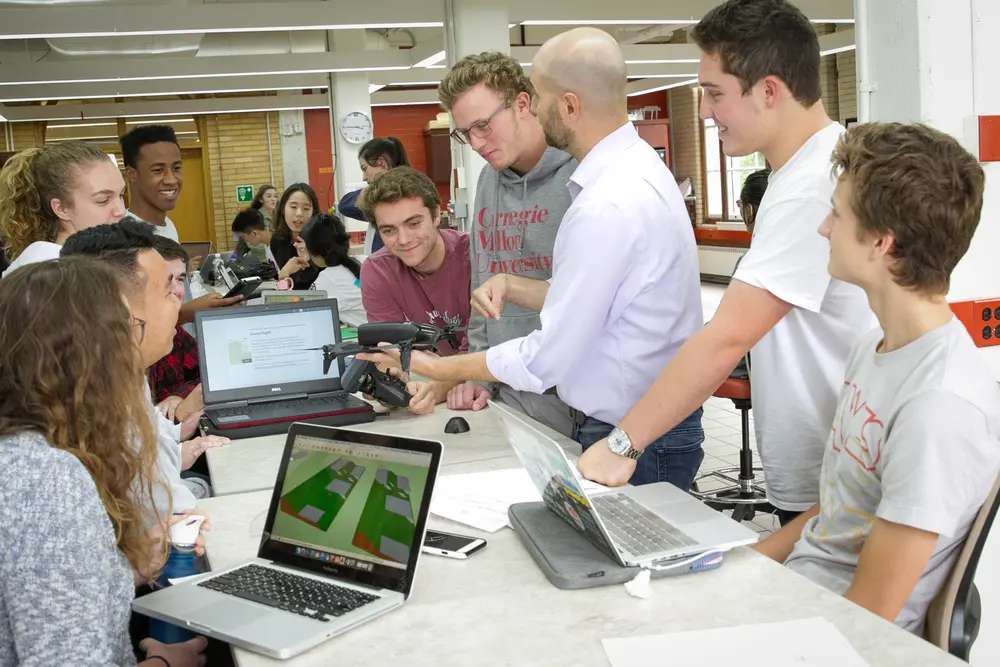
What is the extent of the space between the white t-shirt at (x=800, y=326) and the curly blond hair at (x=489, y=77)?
104 centimetres

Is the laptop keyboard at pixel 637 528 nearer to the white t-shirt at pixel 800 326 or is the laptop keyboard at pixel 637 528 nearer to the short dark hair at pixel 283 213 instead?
the white t-shirt at pixel 800 326

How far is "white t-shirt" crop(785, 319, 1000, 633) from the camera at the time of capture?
1509mm

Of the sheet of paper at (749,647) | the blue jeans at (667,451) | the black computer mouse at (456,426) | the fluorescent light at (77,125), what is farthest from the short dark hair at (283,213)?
the fluorescent light at (77,125)

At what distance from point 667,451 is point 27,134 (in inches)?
639

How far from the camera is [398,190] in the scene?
10.4 ft

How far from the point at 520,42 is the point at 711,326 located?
35.5 ft

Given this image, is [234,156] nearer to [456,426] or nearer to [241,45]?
[241,45]

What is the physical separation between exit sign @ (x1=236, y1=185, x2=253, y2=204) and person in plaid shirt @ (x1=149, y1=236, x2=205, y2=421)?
13.0 meters

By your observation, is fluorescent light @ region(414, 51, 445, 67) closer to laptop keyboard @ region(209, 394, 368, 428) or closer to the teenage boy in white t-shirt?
laptop keyboard @ region(209, 394, 368, 428)

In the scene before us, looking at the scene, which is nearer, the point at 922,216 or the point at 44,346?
the point at 44,346

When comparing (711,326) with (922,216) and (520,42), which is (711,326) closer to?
(922,216)

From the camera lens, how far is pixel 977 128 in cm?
253

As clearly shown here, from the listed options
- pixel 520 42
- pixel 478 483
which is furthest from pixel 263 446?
pixel 520 42

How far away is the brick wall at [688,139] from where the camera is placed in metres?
15.7
